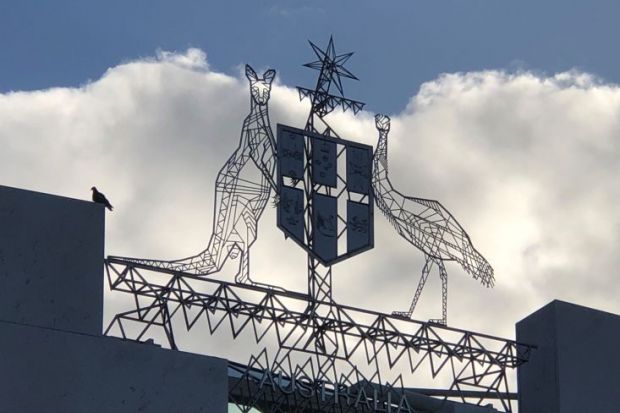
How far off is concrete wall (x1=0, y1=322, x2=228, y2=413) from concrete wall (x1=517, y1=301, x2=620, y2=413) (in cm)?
619

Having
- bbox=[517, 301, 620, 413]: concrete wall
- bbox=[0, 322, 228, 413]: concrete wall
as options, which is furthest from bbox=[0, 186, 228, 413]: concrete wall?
bbox=[517, 301, 620, 413]: concrete wall

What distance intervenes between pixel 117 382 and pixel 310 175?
5495 mm

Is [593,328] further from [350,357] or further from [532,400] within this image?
[350,357]

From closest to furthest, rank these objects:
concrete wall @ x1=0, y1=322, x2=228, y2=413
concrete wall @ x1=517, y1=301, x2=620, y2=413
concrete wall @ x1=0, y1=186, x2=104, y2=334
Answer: concrete wall @ x1=0, y1=322, x2=228, y2=413
concrete wall @ x1=0, y1=186, x2=104, y2=334
concrete wall @ x1=517, y1=301, x2=620, y2=413

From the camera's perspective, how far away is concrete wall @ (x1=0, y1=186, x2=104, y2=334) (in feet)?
97.7

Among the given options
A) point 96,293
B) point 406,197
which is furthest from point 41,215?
point 406,197

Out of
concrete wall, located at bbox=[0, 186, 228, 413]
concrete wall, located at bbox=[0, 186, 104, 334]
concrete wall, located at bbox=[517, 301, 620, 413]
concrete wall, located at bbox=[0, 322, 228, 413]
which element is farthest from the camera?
concrete wall, located at bbox=[517, 301, 620, 413]

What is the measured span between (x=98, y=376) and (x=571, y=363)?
28.4ft

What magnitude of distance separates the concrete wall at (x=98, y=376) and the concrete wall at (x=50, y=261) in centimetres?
28

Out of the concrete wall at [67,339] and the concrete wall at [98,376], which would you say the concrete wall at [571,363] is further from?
the concrete wall at [67,339]

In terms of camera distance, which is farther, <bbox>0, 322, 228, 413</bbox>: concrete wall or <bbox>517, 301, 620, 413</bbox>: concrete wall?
<bbox>517, 301, 620, 413</bbox>: concrete wall

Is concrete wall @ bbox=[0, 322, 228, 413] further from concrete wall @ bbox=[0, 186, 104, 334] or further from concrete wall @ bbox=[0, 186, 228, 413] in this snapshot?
concrete wall @ bbox=[0, 186, 104, 334]

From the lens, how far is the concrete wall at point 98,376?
29.3 meters

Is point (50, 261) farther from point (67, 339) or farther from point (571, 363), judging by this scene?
point (571, 363)
